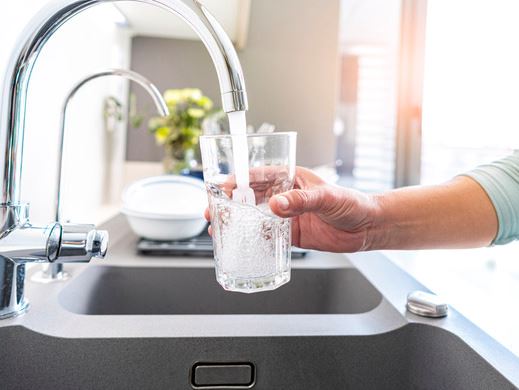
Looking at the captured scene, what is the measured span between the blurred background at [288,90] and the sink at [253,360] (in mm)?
271

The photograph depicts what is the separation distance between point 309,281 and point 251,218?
1.34 ft

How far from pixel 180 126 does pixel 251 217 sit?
130cm

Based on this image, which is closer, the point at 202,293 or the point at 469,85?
the point at 202,293

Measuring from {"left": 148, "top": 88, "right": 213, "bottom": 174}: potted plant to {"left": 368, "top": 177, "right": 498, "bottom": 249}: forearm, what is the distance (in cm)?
111

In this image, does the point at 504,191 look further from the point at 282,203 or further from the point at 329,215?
the point at 282,203

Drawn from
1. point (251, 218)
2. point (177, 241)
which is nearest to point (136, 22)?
point (177, 241)

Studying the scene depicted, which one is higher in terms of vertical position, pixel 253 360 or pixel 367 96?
pixel 367 96

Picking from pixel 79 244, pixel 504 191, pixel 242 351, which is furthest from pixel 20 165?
pixel 504 191

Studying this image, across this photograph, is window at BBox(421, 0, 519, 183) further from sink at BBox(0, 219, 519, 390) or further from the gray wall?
sink at BBox(0, 219, 519, 390)

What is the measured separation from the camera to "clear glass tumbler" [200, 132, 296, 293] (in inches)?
17.1

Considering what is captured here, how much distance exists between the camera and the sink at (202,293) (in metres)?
0.79

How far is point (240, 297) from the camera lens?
2.64 feet

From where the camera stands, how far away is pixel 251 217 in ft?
1.41

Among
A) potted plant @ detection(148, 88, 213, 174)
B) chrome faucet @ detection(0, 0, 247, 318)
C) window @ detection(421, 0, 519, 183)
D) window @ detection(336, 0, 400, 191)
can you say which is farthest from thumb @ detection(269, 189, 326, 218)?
window @ detection(336, 0, 400, 191)
